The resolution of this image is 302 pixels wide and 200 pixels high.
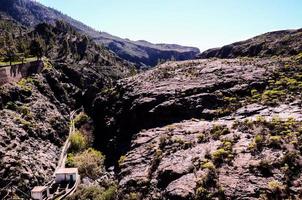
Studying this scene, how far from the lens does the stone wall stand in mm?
66438

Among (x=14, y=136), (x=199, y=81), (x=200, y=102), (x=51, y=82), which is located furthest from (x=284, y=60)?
(x=51, y=82)

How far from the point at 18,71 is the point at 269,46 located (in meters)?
54.7

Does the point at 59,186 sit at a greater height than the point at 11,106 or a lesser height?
lesser

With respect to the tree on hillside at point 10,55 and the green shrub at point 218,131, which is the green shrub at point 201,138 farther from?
the tree on hillside at point 10,55

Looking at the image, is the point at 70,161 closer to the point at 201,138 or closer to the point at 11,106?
the point at 11,106

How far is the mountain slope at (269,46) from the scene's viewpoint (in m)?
73.8

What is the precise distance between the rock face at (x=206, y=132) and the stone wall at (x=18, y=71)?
18.9 meters

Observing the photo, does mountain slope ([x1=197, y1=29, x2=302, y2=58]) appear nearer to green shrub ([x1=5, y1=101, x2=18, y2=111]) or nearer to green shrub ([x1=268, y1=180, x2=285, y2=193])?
green shrub ([x1=268, y1=180, x2=285, y2=193])

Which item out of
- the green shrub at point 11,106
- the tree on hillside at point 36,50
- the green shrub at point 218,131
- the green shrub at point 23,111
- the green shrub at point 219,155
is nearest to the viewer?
the green shrub at point 219,155

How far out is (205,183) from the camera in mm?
32750

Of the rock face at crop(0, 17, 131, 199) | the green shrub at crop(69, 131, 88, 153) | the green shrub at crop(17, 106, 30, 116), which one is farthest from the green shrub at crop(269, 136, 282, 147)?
the green shrub at crop(17, 106, 30, 116)

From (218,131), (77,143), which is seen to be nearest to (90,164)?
(77,143)

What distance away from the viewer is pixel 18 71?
7350 centimetres

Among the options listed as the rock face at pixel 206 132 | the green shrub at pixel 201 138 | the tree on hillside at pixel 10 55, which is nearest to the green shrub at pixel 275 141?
the rock face at pixel 206 132
